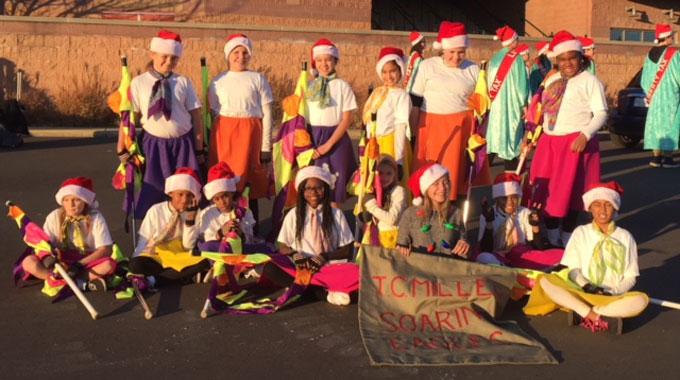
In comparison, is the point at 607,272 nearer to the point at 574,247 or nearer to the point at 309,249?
the point at 574,247

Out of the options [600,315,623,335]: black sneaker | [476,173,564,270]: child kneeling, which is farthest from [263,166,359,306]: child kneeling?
[600,315,623,335]: black sneaker

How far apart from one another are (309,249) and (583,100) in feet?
9.02

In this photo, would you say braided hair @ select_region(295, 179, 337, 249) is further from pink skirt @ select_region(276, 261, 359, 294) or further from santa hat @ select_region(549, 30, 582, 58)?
santa hat @ select_region(549, 30, 582, 58)

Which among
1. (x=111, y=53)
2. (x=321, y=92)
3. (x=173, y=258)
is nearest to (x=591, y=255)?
(x=321, y=92)

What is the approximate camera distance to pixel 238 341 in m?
5.44

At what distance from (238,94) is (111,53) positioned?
13.9m

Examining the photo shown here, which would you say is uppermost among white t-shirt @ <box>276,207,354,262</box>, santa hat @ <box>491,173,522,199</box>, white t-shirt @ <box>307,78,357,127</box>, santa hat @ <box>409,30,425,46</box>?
santa hat @ <box>409,30,425,46</box>

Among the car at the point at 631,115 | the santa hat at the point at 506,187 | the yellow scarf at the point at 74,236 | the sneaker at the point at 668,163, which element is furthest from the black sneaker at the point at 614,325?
the car at the point at 631,115

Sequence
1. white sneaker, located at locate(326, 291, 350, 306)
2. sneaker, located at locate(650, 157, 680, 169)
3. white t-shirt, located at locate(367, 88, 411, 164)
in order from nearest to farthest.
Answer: white sneaker, located at locate(326, 291, 350, 306) < white t-shirt, located at locate(367, 88, 411, 164) < sneaker, located at locate(650, 157, 680, 169)

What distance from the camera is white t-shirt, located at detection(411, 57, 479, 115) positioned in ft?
25.2

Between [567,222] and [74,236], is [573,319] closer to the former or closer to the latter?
[567,222]

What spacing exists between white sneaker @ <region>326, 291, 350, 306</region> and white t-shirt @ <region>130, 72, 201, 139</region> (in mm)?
2115

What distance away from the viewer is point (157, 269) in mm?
6578

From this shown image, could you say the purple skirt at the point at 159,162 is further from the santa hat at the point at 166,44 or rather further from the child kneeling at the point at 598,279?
the child kneeling at the point at 598,279
